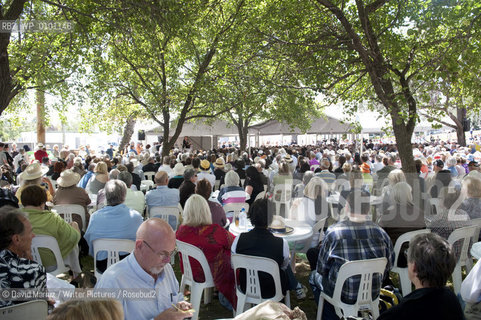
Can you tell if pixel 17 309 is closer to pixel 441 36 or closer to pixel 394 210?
pixel 394 210

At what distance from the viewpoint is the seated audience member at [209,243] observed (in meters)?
3.90

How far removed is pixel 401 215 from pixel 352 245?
1.67 meters

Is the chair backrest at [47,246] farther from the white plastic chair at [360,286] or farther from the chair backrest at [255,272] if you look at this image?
the white plastic chair at [360,286]

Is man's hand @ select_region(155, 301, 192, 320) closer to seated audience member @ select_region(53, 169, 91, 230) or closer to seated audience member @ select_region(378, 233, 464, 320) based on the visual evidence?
seated audience member @ select_region(378, 233, 464, 320)

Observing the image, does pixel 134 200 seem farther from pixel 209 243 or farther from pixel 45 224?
pixel 209 243

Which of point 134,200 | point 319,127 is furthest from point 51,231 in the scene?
point 319,127

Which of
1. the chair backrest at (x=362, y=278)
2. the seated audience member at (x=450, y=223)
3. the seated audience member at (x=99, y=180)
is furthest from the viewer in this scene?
the seated audience member at (x=99, y=180)

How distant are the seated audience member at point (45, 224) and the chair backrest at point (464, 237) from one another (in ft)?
14.4

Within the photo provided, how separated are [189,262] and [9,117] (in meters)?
15.3

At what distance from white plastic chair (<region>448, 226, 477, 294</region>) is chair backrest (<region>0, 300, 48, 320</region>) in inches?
164

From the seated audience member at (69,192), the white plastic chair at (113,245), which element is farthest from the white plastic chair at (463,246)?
the seated audience member at (69,192)

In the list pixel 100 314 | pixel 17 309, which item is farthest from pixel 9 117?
pixel 100 314

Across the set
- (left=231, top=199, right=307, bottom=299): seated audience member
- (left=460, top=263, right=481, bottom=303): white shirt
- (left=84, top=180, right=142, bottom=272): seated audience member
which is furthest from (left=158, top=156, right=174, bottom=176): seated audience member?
(left=460, top=263, right=481, bottom=303): white shirt

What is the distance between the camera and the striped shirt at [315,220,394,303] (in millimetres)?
3336
